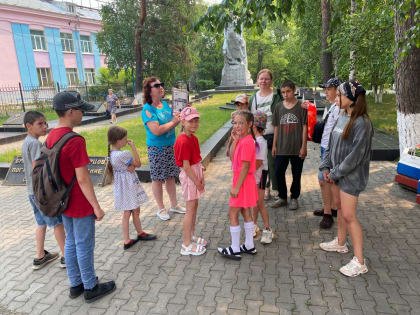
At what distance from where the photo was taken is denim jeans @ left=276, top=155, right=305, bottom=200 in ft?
14.7

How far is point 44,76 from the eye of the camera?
30078mm

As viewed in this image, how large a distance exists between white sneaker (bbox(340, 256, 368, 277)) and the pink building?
98.9 ft

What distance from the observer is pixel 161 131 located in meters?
3.98

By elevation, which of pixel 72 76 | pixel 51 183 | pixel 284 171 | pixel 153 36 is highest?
pixel 153 36

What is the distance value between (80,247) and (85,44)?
36085 millimetres

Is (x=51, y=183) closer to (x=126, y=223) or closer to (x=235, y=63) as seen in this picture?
(x=126, y=223)

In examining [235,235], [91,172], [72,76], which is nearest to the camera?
[235,235]

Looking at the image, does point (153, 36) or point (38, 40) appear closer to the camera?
point (153, 36)

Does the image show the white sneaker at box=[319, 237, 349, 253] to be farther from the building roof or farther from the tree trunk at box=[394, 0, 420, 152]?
the building roof

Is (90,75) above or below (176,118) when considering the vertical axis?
above

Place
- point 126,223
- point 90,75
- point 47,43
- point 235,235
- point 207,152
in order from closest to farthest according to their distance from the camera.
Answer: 1. point 235,235
2. point 126,223
3. point 207,152
4. point 47,43
5. point 90,75

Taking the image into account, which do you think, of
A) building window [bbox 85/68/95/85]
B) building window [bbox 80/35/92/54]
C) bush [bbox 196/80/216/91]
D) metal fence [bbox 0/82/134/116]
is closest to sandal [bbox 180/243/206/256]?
metal fence [bbox 0/82/134/116]

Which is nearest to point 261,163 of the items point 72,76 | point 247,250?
point 247,250

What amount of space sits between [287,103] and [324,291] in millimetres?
2429
